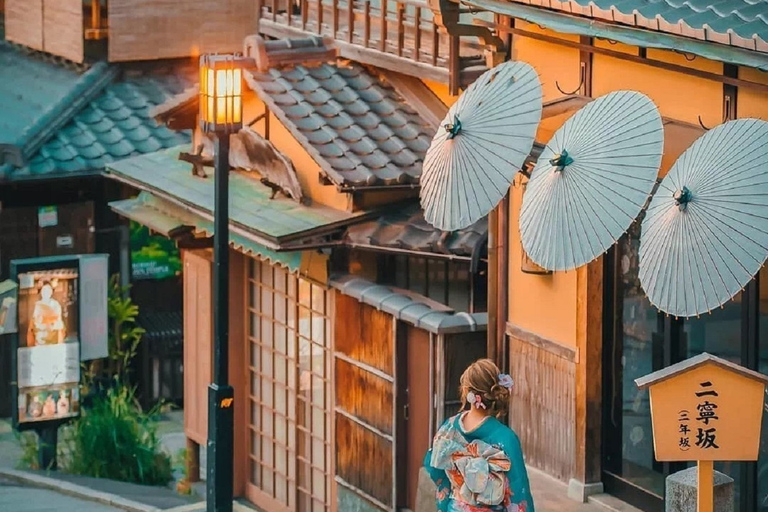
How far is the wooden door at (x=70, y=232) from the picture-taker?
21.6 m

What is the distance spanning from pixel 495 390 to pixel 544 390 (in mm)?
3415

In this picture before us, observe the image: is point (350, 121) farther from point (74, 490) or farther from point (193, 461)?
point (193, 461)

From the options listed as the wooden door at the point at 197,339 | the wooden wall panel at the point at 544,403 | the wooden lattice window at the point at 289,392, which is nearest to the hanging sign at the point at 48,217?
the wooden door at the point at 197,339

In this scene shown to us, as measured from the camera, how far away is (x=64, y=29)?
22.7 metres

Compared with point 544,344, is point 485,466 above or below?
below

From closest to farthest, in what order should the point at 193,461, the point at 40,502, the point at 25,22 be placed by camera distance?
the point at 40,502, the point at 193,461, the point at 25,22

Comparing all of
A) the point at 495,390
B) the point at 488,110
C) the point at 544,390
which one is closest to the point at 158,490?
the point at 544,390

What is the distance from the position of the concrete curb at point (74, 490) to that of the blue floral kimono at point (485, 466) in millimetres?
7129

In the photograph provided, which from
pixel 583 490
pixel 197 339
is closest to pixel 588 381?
pixel 583 490

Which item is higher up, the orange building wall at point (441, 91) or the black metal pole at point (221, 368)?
the orange building wall at point (441, 91)

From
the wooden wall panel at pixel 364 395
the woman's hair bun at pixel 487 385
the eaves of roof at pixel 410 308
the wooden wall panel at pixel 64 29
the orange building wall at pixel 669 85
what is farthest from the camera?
the wooden wall panel at pixel 64 29

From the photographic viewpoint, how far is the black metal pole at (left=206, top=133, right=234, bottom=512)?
14055 millimetres

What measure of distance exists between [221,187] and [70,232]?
26.9 ft

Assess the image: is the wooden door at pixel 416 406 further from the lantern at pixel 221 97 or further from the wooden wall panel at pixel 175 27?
the wooden wall panel at pixel 175 27
